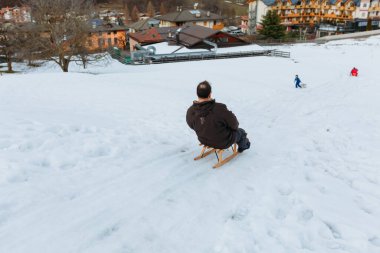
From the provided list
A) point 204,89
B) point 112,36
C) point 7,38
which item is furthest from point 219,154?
point 112,36

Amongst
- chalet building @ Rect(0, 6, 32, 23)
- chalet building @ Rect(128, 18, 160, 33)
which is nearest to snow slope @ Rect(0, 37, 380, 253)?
chalet building @ Rect(0, 6, 32, 23)

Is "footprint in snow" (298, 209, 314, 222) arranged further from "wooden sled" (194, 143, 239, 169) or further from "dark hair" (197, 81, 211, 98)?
"dark hair" (197, 81, 211, 98)

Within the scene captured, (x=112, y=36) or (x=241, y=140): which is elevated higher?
(x=112, y=36)

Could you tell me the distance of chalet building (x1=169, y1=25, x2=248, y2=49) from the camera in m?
40.5

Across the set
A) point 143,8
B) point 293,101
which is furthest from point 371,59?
point 143,8

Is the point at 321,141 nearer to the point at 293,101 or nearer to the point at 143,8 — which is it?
the point at 293,101

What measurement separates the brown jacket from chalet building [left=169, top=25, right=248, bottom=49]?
117 feet

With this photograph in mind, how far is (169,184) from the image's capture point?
5035 millimetres

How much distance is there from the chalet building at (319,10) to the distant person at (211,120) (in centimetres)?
7855

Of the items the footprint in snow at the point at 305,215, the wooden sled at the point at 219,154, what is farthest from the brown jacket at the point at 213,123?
the footprint in snow at the point at 305,215

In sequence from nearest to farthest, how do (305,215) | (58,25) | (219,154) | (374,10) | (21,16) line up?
(305,215), (219,154), (58,25), (21,16), (374,10)

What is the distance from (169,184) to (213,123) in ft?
4.71

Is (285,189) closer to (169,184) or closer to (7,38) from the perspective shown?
(169,184)

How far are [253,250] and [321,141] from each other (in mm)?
5164
